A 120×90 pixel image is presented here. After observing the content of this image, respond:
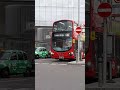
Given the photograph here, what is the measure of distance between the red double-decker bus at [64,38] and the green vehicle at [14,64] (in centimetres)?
116

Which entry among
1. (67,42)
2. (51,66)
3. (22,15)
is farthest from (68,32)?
(22,15)

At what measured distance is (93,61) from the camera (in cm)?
1169

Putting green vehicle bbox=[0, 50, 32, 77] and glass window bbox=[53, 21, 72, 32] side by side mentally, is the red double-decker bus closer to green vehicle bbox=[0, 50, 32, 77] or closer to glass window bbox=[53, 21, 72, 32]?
glass window bbox=[53, 21, 72, 32]

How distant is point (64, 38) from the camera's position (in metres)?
8.53

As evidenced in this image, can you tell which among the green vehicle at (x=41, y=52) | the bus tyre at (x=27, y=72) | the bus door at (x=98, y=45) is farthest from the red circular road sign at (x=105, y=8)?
the green vehicle at (x=41, y=52)

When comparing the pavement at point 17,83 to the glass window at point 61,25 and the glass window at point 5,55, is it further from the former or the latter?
the glass window at point 61,25

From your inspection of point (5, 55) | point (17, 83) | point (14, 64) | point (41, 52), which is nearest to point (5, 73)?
point (5, 55)

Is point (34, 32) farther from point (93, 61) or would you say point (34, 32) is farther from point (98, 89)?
point (93, 61)

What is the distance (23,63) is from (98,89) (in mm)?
1979

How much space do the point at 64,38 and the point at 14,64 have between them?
7.96 feet

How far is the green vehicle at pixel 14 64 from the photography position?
9.55 metres

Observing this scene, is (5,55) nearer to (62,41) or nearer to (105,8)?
(62,41)

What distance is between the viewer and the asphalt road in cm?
825

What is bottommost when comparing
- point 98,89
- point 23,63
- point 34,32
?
point 98,89
